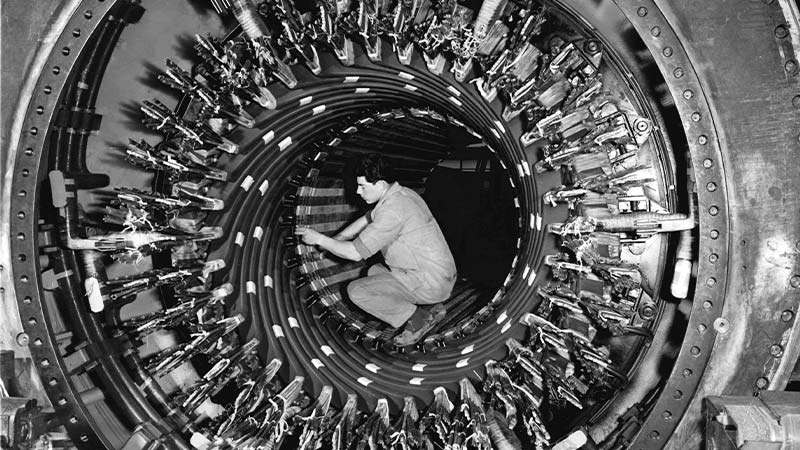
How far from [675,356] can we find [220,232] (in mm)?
1849

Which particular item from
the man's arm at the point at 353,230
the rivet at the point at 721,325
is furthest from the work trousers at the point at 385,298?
the rivet at the point at 721,325

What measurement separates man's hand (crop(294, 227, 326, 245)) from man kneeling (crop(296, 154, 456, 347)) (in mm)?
14

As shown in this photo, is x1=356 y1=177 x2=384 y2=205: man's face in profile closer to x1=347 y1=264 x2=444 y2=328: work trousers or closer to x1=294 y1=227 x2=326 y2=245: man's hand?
x1=294 y1=227 x2=326 y2=245: man's hand

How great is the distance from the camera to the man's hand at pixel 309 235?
3.48m

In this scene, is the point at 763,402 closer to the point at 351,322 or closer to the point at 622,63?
the point at 622,63

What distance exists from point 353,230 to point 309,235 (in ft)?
1.28

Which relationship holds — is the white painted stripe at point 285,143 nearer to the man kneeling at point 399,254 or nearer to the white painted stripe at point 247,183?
the white painted stripe at point 247,183

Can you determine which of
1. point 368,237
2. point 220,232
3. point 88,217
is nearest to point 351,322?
point 368,237

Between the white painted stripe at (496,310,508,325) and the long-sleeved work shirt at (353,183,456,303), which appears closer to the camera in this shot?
the white painted stripe at (496,310,508,325)

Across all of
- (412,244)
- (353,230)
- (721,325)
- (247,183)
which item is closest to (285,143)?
(247,183)

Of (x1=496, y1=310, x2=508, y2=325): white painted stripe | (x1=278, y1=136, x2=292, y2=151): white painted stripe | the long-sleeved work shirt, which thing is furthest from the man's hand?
(x1=496, y1=310, x2=508, y2=325): white painted stripe

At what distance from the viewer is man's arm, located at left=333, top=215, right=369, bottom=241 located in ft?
12.6

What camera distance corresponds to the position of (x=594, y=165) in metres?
2.58

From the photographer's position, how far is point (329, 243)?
11.4ft
